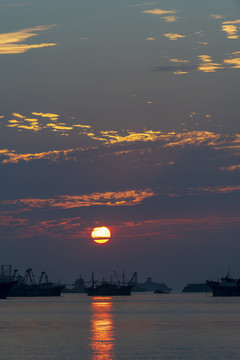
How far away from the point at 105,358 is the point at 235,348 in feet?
65.8

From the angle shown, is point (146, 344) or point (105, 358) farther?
point (146, 344)

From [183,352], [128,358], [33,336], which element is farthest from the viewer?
[33,336]

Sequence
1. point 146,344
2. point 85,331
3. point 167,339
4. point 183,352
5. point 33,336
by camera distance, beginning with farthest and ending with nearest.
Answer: point 85,331
point 33,336
point 167,339
point 146,344
point 183,352

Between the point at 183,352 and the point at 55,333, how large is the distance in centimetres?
3717

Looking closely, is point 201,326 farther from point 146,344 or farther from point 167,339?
point 146,344

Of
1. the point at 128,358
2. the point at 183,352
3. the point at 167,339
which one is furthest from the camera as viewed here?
the point at 167,339

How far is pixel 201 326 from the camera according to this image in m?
139

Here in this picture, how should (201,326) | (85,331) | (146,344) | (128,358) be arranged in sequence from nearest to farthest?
(128,358)
(146,344)
(85,331)
(201,326)

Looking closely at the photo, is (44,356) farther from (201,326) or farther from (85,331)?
(201,326)

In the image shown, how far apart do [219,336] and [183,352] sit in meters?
24.6

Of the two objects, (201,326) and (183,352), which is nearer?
(183,352)

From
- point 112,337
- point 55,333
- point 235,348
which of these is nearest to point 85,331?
point 55,333

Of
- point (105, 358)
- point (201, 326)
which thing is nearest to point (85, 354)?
point (105, 358)

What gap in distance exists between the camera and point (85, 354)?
88.1 meters
